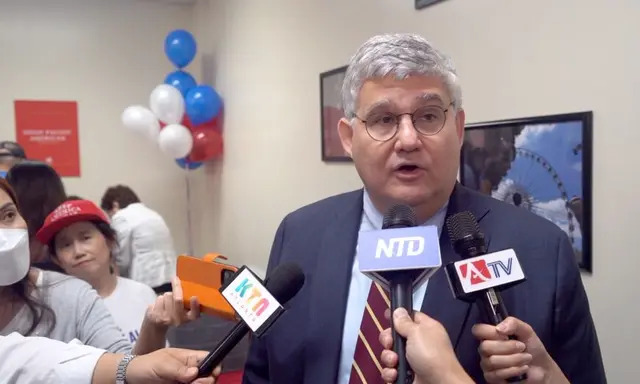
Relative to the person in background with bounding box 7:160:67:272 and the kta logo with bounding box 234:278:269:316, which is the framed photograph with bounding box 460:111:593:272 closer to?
the kta logo with bounding box 234:278:269:316

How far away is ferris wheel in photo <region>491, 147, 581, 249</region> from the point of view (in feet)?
5.93

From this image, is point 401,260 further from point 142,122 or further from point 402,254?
point 142,122

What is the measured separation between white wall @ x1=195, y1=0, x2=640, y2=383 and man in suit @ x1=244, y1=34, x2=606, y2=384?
68 cm

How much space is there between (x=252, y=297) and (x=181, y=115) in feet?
13.1

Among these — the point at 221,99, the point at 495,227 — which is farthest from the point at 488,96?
the point at 221,99

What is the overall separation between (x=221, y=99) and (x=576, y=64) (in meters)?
3.65

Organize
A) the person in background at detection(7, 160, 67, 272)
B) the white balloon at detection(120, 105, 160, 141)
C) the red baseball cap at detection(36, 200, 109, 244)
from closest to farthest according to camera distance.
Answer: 1. the red baseball cap at detection(36, 200, 109, 244)
2. the person in background at detection(7, 160, 67, 272)
3. the white balloon at detection(120, 105, 160, 141)

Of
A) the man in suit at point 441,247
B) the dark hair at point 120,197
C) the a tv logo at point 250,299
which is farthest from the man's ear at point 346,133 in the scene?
the dark hair at point 120,197

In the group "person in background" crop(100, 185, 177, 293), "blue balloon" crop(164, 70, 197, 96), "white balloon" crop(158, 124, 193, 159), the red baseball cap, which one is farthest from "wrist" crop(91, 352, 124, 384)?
"blue balloon" crop(164, 70, 197, 96)

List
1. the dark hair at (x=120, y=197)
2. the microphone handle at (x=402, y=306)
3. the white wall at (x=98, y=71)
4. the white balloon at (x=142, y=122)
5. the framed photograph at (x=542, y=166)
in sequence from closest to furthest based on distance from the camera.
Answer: the microphone handle at (x=402, y=306) → the framed photograph at (x=542, y=166) → the dark hair at (x=120, y=197) → the white balloon at (x=142, y=122) → the white wall at (x=98, y=71)

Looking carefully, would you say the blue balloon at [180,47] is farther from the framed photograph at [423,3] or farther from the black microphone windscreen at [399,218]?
the black microphone windscreen at [399,218]

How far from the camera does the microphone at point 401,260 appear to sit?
0.80m

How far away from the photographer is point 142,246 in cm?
357

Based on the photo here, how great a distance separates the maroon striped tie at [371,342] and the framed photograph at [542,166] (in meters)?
0.92
